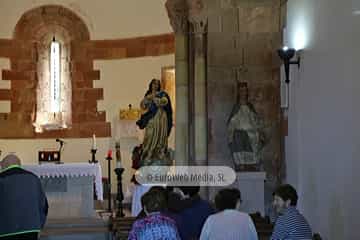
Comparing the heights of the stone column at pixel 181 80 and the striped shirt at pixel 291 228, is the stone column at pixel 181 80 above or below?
above

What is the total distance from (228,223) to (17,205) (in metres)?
1.77

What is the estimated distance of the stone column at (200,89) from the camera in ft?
27.6

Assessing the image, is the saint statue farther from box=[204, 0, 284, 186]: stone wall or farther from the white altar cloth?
the white altar cloth

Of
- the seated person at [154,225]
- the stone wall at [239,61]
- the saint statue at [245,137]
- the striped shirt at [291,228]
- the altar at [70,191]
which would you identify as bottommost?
the altar at [70,191]

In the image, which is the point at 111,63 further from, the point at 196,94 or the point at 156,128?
the point at 196,94

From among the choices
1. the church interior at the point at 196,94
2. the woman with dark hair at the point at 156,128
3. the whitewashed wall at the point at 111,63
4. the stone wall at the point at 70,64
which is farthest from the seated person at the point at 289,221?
the stone wall at the point at 70,64

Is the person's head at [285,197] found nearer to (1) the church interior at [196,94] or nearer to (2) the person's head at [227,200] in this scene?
(2) the person's head at [227,200]

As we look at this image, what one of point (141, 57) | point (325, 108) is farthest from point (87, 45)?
point (325, 108)

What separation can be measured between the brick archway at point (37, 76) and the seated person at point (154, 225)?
A: 363 inches

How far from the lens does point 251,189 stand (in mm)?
7766

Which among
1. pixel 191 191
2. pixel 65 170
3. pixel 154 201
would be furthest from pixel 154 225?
pixel 65 170

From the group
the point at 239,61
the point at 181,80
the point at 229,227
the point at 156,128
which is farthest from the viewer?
the point at 181,80

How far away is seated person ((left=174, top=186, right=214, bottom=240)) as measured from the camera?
4.76 m

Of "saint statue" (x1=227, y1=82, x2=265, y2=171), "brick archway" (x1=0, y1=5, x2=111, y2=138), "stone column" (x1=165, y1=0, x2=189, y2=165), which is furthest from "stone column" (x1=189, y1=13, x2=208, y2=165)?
"brick archway" (x1=0, y1=5, x2=111, y2=138)
